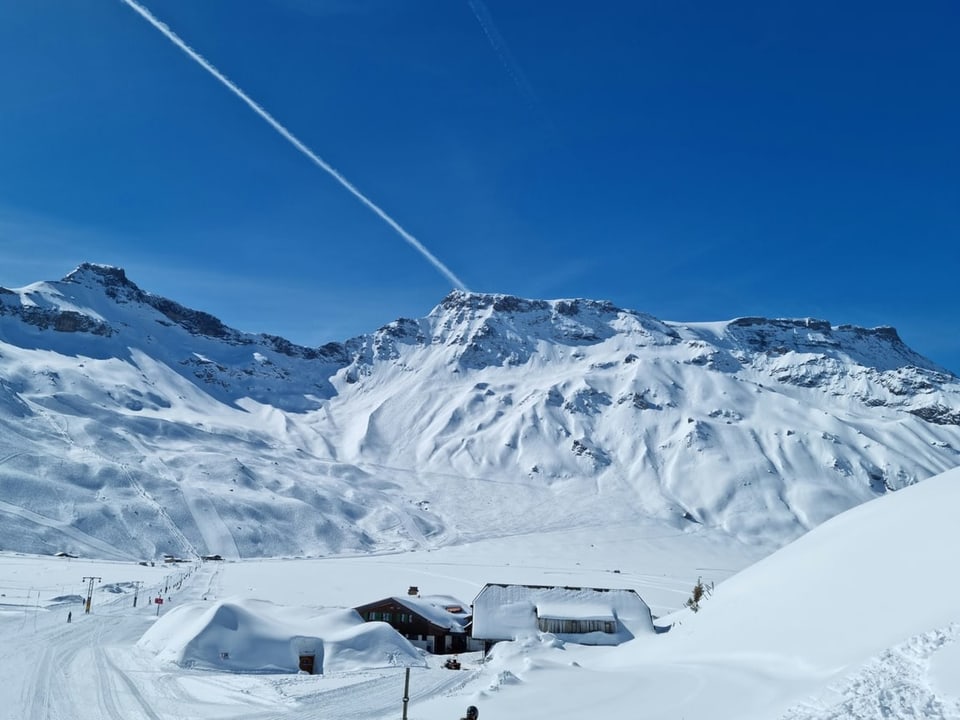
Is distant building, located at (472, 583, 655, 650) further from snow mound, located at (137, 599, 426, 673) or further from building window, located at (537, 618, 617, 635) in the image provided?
snow mound, located at (137, 599, 426, 673)

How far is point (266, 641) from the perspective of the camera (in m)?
36.9

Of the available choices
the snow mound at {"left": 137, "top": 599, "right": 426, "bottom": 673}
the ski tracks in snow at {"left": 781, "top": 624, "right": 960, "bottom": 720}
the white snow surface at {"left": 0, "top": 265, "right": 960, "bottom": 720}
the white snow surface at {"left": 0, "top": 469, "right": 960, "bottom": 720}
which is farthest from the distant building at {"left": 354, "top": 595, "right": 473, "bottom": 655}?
the ski tracks in snow at {"left": 781, "top": 624, "right": 960, "bottom": 720}

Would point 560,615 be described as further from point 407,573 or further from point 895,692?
point 895,692

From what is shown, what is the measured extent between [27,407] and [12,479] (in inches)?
1936

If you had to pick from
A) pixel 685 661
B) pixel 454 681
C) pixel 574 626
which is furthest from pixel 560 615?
pixel 685 661

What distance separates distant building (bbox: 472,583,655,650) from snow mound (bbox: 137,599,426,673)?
49.9ft

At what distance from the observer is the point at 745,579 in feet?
98.3

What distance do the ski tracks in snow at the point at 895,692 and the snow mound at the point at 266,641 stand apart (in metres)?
28.5

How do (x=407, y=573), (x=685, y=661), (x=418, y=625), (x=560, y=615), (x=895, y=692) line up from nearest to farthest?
(x=895, y=692) → (x=685, y=661) → (x=418, y=625) → (x=560, y=615) → (x=407, y=573)

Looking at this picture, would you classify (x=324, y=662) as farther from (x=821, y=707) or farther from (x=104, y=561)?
(x=104, y=561)

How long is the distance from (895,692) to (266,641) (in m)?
31.8

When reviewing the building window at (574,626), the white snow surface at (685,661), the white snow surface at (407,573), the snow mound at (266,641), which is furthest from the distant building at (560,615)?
the snow mound at (266,641)

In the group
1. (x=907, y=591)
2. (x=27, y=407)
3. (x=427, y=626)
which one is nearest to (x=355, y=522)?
(x=27, y=407)

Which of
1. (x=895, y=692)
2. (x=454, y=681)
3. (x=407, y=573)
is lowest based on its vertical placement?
(x=454, y=681)
